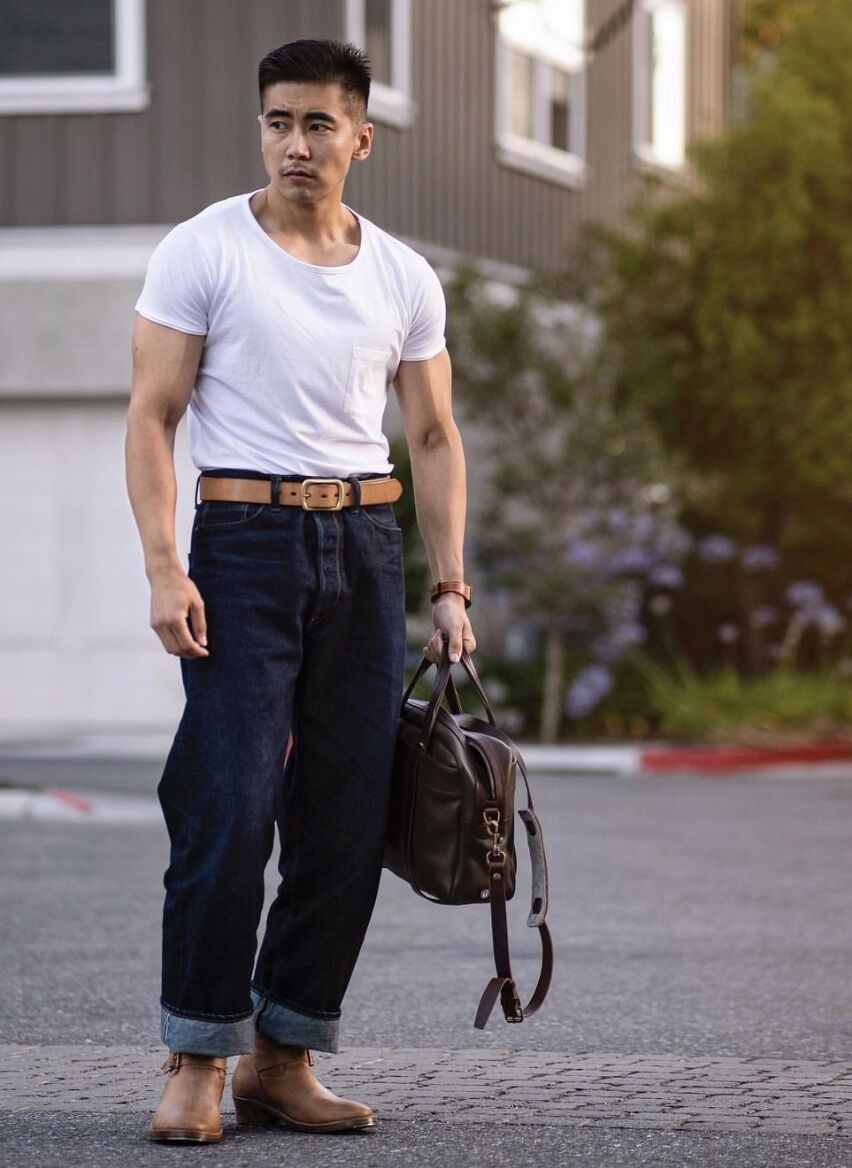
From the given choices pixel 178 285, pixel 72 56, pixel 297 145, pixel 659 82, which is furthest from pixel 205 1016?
pixel 659 82

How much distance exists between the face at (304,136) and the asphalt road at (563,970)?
1.85 m

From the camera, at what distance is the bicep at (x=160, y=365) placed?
448cm

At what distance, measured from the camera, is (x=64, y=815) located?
11.9 metres

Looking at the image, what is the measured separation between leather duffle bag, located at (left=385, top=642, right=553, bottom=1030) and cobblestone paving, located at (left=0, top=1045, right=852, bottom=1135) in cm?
35

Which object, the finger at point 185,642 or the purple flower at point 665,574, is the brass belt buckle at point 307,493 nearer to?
the finger at point 185,642

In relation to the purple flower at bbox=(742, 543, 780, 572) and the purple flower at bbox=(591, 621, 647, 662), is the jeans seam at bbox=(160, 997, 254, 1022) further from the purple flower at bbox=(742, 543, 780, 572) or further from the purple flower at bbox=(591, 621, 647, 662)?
the purple flower at bbox=(742, 543, 780, 572)

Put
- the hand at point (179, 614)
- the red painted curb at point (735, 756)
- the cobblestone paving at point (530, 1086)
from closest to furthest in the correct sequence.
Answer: the hand at point (179, 614) < the cobblestone paving at point (530, 1086) < the red painted curb at point (735, 756)

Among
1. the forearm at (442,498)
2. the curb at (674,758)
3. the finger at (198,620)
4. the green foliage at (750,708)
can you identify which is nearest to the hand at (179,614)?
the finger at (198,620)

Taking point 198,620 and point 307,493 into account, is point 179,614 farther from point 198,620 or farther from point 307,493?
point 307,493

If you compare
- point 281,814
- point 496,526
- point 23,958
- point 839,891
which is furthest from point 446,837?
point 496,526

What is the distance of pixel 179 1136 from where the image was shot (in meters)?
4.40

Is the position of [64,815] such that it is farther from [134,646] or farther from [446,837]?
[446,837]

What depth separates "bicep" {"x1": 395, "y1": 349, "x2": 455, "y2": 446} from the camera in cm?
484

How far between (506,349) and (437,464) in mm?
11470
